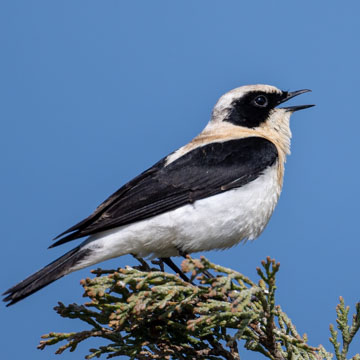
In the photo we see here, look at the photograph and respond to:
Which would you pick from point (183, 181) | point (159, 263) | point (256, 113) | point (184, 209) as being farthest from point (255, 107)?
point (159, 263)

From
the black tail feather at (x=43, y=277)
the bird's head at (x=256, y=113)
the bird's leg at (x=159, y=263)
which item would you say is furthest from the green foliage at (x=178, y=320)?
the bird's head at (x=256, y=113)

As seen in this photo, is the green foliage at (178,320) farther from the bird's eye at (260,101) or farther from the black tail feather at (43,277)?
Answer: the bird's eye at (260,101)

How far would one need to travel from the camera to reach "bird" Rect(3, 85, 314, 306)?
14.4 feet

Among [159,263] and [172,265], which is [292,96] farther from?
[159,263]

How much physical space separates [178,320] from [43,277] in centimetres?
94

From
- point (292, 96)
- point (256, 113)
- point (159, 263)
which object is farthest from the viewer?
point (292, 96)

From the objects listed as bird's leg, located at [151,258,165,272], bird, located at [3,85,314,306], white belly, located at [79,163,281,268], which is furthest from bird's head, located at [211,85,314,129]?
bird's leg, located at [151,258,165,272]

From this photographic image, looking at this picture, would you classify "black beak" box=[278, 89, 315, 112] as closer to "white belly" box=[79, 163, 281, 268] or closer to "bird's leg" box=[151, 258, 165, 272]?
"white belly" box=[79, 163, 281, 268]

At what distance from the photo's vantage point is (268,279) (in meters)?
3.32

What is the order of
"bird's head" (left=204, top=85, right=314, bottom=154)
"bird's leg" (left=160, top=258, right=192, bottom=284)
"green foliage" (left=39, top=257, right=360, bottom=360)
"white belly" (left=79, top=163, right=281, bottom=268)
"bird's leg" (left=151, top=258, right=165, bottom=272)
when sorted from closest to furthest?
"green foliage" (left=39, top=257, right=360, bottom=360), "white belly" (left=79, top=163, right=281, bottom=268), "bird's leg" (left=151, top=258, right=165, bottom=272), "bird's leg" (left=160, top=258, right=192, bottom=284), "bird's head" (left=204, top=85, right=314, bottom=154)

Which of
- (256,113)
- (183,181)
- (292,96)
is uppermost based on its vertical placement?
(292,96)

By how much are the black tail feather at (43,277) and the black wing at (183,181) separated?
14 centimetres

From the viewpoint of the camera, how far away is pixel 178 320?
3967 millimetres

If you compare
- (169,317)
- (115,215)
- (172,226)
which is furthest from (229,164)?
(169,317)
